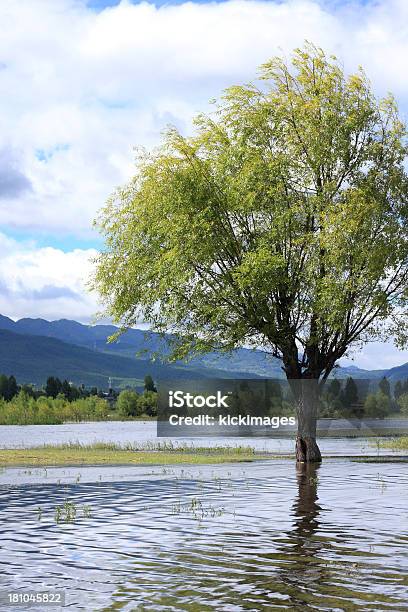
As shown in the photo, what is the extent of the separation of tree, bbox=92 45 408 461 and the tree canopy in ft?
0.23

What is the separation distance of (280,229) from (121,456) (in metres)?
17.0

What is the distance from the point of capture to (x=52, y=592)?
1459 cm

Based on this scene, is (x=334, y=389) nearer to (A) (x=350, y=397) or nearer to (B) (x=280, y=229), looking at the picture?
(A) (x=350, y=397)

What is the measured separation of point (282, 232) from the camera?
43469 mm

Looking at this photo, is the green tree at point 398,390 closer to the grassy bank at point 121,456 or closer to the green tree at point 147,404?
the green tree at point 147,404

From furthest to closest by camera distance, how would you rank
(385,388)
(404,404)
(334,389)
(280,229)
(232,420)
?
(404,404), (385,388), (334,389), (232,420), (280,229)

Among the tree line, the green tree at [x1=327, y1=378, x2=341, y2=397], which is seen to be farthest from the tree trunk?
the tree line

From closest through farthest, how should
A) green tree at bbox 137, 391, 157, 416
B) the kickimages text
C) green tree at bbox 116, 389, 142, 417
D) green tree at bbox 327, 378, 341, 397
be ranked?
the kickimages text, green tree at bbox 327, 378, 341, 397, green tree at bbox 137, 391, 157, 416, green tree at bbox 116, 389, 142, 417

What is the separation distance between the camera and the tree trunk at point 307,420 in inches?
1812

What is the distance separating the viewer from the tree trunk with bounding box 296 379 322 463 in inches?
1812

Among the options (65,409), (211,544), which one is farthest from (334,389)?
(211,544)

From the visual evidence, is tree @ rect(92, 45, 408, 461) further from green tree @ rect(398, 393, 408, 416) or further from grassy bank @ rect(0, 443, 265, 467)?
green tree @ rect(398, 393, 408, 416)

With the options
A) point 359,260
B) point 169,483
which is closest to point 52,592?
point 169,483

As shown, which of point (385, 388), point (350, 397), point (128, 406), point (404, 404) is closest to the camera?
point (350, 397)
